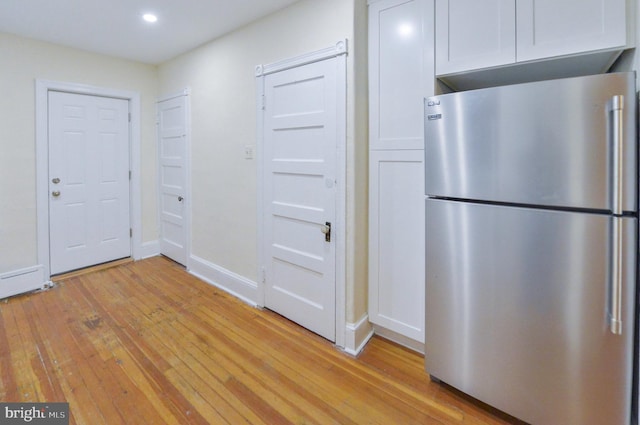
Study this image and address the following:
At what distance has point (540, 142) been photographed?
132 cm

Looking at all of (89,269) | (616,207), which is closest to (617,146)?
(616,207)

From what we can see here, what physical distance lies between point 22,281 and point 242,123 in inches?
108

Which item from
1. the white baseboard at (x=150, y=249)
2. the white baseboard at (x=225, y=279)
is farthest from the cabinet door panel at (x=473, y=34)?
the white baseboard at (x=150, y=249)

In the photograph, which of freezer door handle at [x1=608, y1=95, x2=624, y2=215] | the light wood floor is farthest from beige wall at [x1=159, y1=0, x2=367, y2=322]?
freezer door handle at [x1=608, y1=95, x2=624, y2=215]

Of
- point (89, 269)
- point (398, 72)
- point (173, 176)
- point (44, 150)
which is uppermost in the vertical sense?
point (398, 72)

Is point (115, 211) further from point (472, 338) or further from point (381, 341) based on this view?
point (472, 338)

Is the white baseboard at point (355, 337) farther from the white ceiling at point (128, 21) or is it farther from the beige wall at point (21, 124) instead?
the beige wall at point (21, 124)

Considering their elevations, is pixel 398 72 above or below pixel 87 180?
above

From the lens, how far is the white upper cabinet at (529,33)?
1333 mm

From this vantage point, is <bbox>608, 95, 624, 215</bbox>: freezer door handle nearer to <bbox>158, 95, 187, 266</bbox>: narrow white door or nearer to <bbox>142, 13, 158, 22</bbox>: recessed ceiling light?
<bbox>142, 13, 158, 22</bbox>: recessed ceiling light

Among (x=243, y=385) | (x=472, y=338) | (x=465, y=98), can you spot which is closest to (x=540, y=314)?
(x=472, y=338)

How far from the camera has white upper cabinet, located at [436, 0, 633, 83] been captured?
1333mm

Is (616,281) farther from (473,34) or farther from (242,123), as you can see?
(242,123)

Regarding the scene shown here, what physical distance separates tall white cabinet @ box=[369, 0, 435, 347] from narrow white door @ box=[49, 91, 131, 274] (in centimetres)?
333
